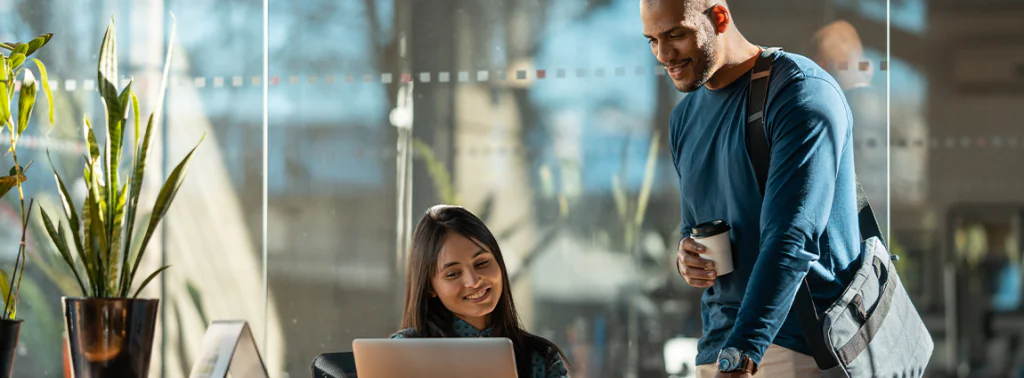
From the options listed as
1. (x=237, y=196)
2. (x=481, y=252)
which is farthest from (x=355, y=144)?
(x=481, y=252)

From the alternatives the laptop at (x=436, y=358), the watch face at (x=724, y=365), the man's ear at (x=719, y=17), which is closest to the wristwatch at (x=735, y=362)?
the watch face at (x=724, y=365)

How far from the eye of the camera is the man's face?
7.73 ft

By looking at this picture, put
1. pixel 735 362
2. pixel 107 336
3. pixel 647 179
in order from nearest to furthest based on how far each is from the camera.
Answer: pixel 735 362
pixel 107 336
pixel 647 179

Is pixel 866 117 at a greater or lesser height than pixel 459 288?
greater

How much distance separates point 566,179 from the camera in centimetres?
523

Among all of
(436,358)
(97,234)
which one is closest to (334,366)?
(436,358)

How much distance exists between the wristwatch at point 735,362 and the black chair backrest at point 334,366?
4.47ft

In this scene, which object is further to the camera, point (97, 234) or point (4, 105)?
point (97, 234)

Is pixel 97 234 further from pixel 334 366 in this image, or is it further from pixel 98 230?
pixel 334 366

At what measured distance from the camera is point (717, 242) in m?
2.29

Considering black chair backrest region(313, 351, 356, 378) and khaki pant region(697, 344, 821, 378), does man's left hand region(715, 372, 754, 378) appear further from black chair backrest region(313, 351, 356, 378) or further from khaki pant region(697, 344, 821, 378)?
black chair backrest region(313, 351, 356, 378)

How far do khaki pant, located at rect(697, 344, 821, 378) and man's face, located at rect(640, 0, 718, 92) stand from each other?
1.84ft

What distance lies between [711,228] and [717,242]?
3cm

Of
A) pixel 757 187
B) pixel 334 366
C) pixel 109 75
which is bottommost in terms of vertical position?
pixel 334 366
